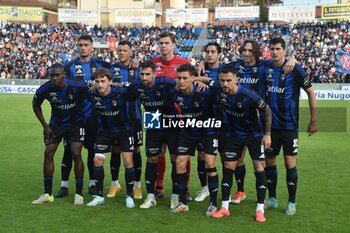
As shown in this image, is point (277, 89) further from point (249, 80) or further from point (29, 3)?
point (29, 3)

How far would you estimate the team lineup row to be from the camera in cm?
593

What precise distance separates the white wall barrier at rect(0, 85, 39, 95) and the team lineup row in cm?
2434

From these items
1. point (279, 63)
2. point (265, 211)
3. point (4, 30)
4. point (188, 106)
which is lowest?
point (265, 211)

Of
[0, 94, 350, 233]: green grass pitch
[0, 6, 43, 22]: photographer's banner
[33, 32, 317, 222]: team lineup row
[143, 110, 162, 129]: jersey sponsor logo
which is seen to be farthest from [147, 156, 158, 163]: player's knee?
[0, 6, 43, 22]: photographer's banner

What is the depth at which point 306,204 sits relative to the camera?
6.46 metres

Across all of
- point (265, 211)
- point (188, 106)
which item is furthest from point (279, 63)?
point (265, 211)

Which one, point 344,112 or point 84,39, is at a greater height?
point 84,39

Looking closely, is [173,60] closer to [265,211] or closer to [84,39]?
[84,39]

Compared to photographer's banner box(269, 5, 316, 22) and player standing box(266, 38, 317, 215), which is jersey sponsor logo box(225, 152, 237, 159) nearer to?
player standing box(266, 38, 317, 215)

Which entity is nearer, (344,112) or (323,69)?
(344,112)

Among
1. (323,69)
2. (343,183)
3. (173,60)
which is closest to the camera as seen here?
(173,60)

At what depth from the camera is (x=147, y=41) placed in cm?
3981

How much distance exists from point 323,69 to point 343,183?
24.9 m

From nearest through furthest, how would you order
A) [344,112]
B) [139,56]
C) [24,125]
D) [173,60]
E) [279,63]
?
[279,63] < [173,60] < [24,125] < [344,112] < [139,56]
